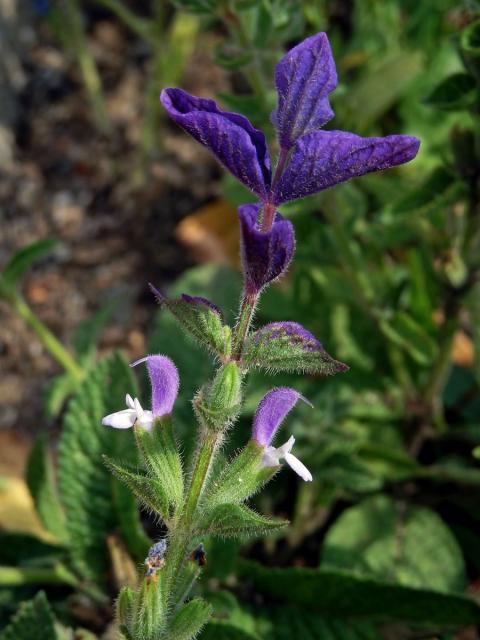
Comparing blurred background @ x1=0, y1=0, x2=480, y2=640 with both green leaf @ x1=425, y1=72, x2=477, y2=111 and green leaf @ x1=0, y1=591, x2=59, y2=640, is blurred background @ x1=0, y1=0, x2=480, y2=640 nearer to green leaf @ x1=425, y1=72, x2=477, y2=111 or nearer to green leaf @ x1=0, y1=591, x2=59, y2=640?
green leaf @ x1=425, y1=72, x2=477, y2=111

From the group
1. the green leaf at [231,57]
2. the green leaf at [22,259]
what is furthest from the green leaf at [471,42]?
the green leaf at [22,259]

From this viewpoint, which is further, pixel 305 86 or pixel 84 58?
pixel 84 58

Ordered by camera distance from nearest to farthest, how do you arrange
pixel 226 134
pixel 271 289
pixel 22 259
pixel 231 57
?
pixel 226 134
pixel 231 57
pixel 22 259
pixel 271 289

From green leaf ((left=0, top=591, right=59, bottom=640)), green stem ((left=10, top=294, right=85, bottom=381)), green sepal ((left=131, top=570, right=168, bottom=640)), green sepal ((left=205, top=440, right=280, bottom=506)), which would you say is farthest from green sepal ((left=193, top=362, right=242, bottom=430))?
green stem ((left=10, top=294, right=85, bottom=381))

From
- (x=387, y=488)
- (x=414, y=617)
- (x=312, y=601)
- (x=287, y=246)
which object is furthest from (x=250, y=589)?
(x=287, y=246)

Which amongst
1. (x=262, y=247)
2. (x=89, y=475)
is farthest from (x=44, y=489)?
(x=262, y=247)

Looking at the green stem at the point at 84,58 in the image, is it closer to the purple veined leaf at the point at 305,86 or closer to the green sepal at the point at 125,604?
the purple veined leaf at the point at 305,86

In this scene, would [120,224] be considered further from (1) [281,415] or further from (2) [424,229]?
(1) [281,415]

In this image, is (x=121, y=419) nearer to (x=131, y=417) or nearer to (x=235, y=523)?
(x=131, y=417)
